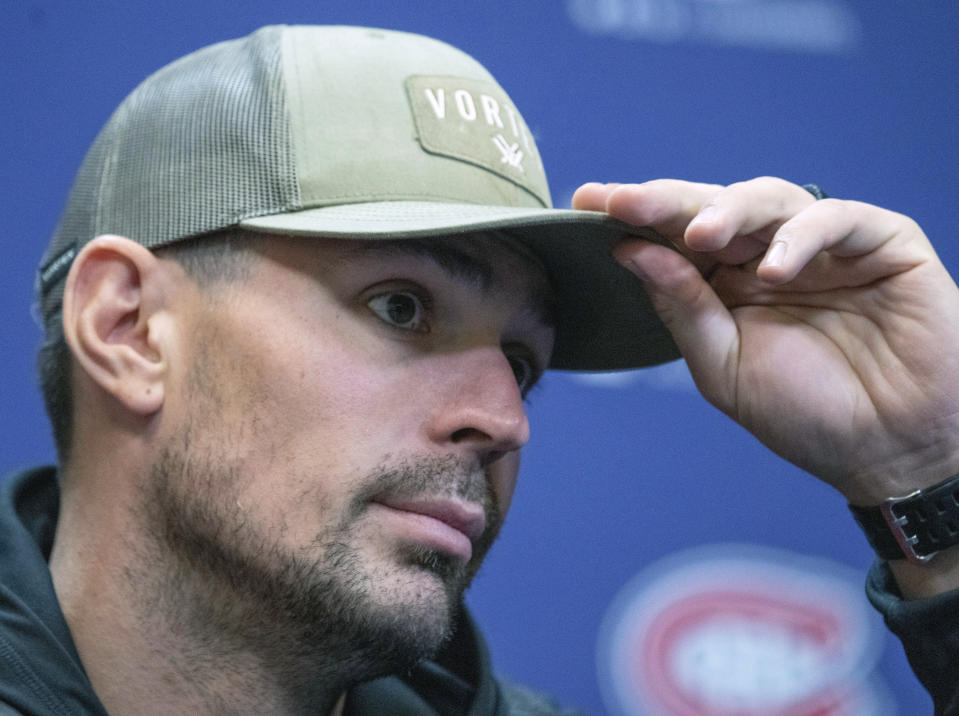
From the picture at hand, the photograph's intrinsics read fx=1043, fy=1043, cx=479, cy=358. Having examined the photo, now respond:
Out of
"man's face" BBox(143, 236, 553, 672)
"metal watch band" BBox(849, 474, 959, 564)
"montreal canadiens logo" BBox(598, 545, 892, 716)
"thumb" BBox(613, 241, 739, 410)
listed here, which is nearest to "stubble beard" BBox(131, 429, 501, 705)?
"man's face" BBox(143, 236, 553, 672)

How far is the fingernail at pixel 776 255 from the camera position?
0.86 metres

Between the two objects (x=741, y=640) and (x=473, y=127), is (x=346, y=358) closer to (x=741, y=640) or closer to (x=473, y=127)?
(x=473, y=127)

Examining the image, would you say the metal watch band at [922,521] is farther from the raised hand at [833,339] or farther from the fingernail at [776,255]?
the fingernail at [776,255]

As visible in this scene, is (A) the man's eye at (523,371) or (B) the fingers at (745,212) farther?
(A) the man's eye at (523,371)

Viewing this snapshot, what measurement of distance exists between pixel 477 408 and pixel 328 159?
10.2 inches

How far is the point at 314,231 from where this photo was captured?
87 cm

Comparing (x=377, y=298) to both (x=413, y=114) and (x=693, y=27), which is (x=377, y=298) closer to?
(x=413, y=114)

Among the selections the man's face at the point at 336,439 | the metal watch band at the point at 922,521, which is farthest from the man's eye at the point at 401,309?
the metal watch band at the point at 922,521

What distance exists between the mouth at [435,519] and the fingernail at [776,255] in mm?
335

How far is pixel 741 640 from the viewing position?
1.49 m

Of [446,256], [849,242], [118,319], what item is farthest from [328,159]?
[849,242]

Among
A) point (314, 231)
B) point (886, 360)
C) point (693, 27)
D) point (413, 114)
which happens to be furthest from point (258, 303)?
point (693, 27)

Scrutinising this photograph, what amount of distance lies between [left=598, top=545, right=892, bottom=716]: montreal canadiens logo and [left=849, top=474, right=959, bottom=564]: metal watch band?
0.52m

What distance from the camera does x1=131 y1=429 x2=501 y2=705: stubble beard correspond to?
89 cm
